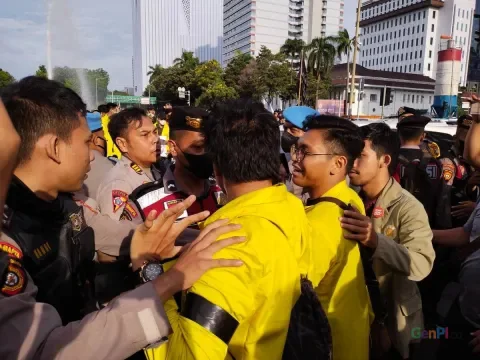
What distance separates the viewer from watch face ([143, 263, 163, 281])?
5.07 ft

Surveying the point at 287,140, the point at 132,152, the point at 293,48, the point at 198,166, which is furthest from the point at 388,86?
the point at 198,166

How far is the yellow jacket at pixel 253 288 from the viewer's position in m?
1.14

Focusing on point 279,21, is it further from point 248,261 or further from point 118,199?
point 248,261

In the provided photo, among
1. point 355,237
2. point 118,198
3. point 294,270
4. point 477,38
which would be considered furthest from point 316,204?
point 477,38

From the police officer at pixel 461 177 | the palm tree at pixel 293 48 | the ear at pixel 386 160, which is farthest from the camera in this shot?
the palm tree at pixel 293 48

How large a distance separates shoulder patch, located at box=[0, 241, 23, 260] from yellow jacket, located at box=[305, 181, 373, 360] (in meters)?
1.15

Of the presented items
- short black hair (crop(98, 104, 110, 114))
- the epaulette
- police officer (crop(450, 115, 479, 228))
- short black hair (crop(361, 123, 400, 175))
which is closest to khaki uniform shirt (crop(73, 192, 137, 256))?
short black hair (crop(361, 123, 400, 175))

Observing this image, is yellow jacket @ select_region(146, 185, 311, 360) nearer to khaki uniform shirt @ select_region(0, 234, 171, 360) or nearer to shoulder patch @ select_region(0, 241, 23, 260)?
khaki uniform shirt @ select_region(0, 234, 171, 360)

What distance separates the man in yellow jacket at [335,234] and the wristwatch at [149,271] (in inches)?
25.0

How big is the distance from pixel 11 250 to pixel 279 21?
110 meters

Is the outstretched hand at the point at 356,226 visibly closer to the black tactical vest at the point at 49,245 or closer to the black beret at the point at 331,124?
the black beret at the point at 331,124

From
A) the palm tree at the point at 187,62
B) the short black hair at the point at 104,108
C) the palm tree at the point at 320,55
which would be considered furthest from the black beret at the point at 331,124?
the palm tree at the point at 187,62

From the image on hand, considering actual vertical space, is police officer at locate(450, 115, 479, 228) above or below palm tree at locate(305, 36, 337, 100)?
below

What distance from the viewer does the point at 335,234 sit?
1.74m
